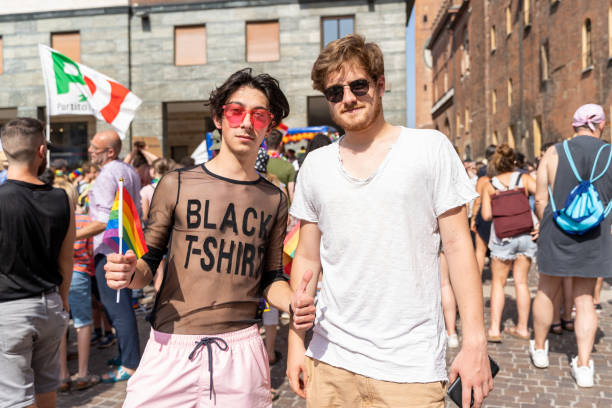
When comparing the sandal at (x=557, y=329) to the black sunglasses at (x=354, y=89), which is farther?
the sandal at (x=557, y=329)

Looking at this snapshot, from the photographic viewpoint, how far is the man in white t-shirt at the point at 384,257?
6.63ft

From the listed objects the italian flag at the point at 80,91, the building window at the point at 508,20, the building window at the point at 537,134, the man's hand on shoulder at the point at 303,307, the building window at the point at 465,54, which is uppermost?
the building window at the point at 465,54

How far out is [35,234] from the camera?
333 cm

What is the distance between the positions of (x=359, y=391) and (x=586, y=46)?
68.3 feet

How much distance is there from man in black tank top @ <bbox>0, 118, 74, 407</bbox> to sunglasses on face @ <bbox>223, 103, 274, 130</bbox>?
169 cm

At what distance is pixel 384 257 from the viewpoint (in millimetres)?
2061

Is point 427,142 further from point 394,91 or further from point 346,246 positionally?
point 394,91

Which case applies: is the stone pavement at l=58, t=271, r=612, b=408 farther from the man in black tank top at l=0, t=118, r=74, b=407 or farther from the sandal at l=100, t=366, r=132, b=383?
the man in black tank top at l=0, t=118, r=74, b=407

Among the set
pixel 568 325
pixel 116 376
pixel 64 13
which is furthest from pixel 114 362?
pixel 64 13

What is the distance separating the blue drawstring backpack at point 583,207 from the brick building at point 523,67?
14481mm

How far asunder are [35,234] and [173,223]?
1.54 meters

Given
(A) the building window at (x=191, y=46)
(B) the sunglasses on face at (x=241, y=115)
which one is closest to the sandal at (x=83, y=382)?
(B) the sunglasses on face at (x=241, y=115)

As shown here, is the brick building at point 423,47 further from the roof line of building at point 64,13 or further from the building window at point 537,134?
the roof line of building at point 64,13

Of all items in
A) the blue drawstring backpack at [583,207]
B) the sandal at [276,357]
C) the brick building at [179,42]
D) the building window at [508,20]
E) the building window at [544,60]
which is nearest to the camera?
the blue drawstring backpack at [583,207]
